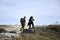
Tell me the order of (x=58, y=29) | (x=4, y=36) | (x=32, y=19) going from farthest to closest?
(x=58, y=29) < (x=32, y=19) < (x=4, y=36)

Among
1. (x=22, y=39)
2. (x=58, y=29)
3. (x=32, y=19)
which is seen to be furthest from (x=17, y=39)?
(x=58, y=29)

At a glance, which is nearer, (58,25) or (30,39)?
(30,39)

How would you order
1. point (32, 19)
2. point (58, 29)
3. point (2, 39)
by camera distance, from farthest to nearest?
1. point (58, 29)
2. point (32, 19)
3. point (2, 39)

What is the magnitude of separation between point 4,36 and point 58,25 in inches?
668

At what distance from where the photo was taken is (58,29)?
90.5 feet

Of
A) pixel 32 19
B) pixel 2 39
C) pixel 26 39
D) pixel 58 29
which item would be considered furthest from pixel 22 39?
pixel 58 29

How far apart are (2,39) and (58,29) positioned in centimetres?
1707

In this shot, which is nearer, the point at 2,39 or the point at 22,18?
the point at 2,39

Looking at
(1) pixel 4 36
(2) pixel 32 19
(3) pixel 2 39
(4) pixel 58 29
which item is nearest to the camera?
(3) pixel 2 39

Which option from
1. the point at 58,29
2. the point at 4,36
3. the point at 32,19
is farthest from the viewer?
the point at 58,29

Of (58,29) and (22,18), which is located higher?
(22,18)

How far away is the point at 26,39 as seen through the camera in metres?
11.8

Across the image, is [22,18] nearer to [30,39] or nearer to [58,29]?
[58,29]

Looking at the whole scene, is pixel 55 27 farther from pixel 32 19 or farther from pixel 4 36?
pixel 4 36
